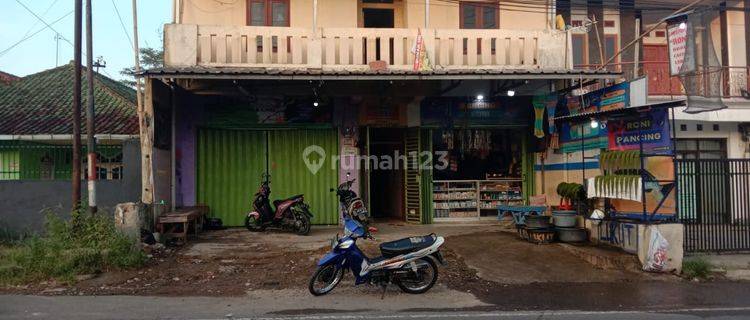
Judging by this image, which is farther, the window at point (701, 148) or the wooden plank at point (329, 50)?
the window at point (701, 148)

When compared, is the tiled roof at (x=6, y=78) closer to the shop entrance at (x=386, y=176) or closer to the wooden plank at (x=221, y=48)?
the wooden plank at (x=221, y=48)

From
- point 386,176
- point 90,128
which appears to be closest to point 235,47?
point 90,128

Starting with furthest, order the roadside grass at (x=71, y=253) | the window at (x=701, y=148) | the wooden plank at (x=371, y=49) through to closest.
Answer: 1. the window at (x=701, y=148)
2. the wooden plank at (x=371, y=49)
3. the roadside grass at (x=71, y=253)

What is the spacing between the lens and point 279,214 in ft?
38.7

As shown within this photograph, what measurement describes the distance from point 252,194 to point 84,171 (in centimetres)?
476

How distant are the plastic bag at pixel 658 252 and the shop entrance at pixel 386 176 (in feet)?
20.3

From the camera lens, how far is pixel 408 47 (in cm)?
1148

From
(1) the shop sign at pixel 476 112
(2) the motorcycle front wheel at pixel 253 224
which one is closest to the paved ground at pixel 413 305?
(2) the motorcycle front wheel at pixel 253 224

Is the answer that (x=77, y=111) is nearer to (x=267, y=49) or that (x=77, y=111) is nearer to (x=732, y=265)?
(x=267, y=49)

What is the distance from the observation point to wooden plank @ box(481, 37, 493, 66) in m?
11.7

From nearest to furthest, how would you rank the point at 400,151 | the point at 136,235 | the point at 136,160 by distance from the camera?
1. the point at 136,235
2. the point at 136,160
3. the point at 400,151

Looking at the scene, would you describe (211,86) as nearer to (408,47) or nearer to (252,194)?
(252,194)

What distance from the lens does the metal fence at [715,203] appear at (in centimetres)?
988

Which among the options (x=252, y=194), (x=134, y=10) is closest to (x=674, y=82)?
(x=252, y=194)
